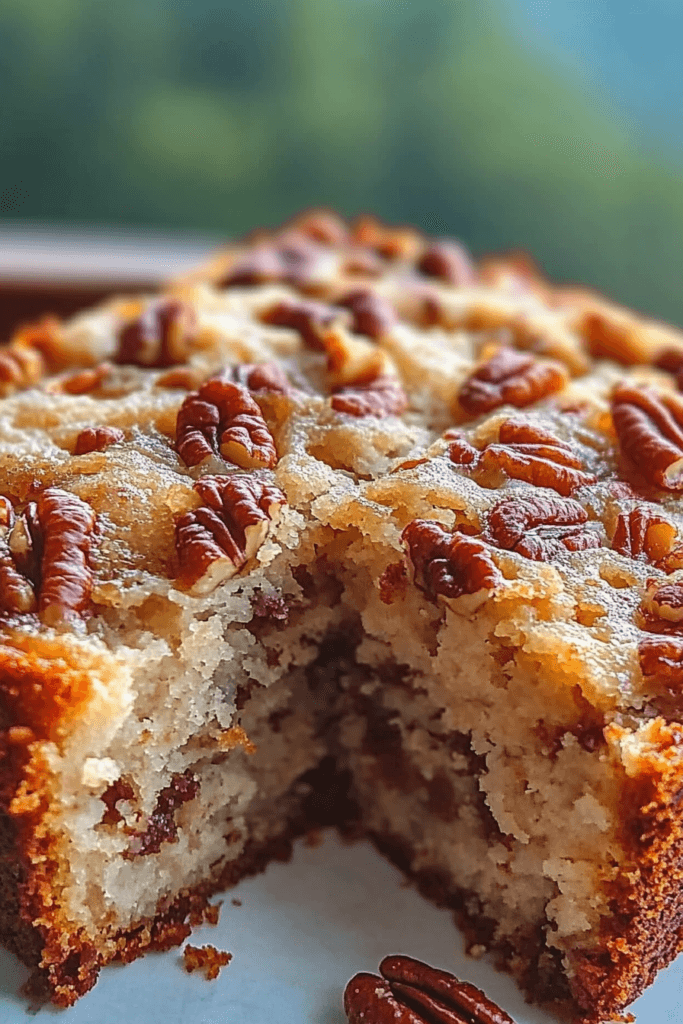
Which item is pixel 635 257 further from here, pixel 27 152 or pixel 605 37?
pixel 27 152

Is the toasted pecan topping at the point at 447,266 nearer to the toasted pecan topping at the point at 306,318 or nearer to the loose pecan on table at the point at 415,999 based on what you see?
the toasted pecan topping at the point at 306,318

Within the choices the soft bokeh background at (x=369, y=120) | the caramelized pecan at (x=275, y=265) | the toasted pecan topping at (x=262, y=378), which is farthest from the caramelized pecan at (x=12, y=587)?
the soft bokeh background at (x=369, y=120)

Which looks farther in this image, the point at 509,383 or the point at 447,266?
the point at 447,266

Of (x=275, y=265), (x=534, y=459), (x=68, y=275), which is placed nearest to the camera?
(x=534, y=459)

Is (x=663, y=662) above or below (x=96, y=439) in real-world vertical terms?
above

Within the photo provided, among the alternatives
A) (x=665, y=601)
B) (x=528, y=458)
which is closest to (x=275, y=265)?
(x=528, y=458)

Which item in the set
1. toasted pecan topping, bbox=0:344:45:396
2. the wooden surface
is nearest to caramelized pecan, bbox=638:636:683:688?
toasted pecan topping, bbox=0:344:45:396

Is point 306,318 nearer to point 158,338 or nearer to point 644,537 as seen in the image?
point 158,338
